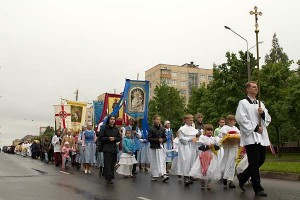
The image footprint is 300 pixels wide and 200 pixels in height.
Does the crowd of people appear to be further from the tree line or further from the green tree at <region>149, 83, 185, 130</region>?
the green tree at <region>149, 83, 185, 130</region>

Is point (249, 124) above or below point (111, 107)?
below

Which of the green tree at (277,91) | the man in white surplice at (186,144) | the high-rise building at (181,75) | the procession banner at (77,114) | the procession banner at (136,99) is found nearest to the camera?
the man in white surplice at (186,144)

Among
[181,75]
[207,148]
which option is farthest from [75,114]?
[181,75]

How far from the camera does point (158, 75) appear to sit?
349ft

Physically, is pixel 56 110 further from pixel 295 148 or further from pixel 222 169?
pixel 295 148

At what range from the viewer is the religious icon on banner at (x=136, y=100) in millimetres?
17062

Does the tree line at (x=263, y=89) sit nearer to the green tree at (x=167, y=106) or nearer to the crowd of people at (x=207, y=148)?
the green tree at (x=167, y=106)

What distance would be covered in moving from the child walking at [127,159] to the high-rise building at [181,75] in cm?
8998

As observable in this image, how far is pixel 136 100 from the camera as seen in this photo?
1711 centimetres

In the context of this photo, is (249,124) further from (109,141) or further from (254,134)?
(109,141)

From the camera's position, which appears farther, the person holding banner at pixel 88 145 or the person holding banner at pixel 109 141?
the person holding banner at pixel 88 145

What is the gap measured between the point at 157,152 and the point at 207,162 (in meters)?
2.57

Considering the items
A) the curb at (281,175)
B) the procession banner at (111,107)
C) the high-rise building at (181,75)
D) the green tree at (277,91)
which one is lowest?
the curb at (281,175)

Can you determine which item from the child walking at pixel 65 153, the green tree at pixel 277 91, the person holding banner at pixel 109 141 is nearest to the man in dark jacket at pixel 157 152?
the person holding banner at pixel 109 141
